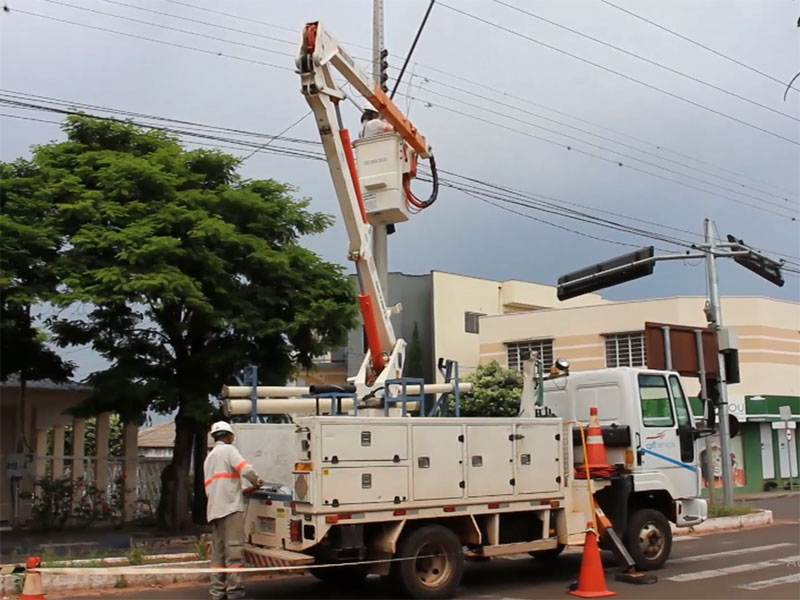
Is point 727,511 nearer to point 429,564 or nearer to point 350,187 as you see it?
point 429,564

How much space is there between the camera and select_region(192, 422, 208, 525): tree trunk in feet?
58.3

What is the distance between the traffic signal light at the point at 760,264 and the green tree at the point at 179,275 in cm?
902

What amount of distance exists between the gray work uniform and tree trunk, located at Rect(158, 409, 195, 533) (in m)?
7.60

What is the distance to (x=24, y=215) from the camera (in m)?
15.4

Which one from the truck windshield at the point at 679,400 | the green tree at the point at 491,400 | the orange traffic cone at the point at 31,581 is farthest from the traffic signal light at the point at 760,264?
the orange traffic cone at the point at 31,581

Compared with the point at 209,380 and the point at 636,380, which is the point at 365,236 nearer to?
the point at 636,380

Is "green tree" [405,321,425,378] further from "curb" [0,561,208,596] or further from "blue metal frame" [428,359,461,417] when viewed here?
"curb" [0,561,208,596]

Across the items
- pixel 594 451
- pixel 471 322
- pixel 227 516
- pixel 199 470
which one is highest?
pixel 471 322

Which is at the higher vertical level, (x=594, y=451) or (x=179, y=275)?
(x=179, y=275)

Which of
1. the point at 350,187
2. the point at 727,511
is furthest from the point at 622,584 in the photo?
the point at 727,511

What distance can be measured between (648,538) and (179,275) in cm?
823

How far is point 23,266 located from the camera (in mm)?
15016

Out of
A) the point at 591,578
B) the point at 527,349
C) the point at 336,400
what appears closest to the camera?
the point at 591,578

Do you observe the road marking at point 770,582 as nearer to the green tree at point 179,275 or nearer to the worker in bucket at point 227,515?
the worker in bucket at point 227,515
